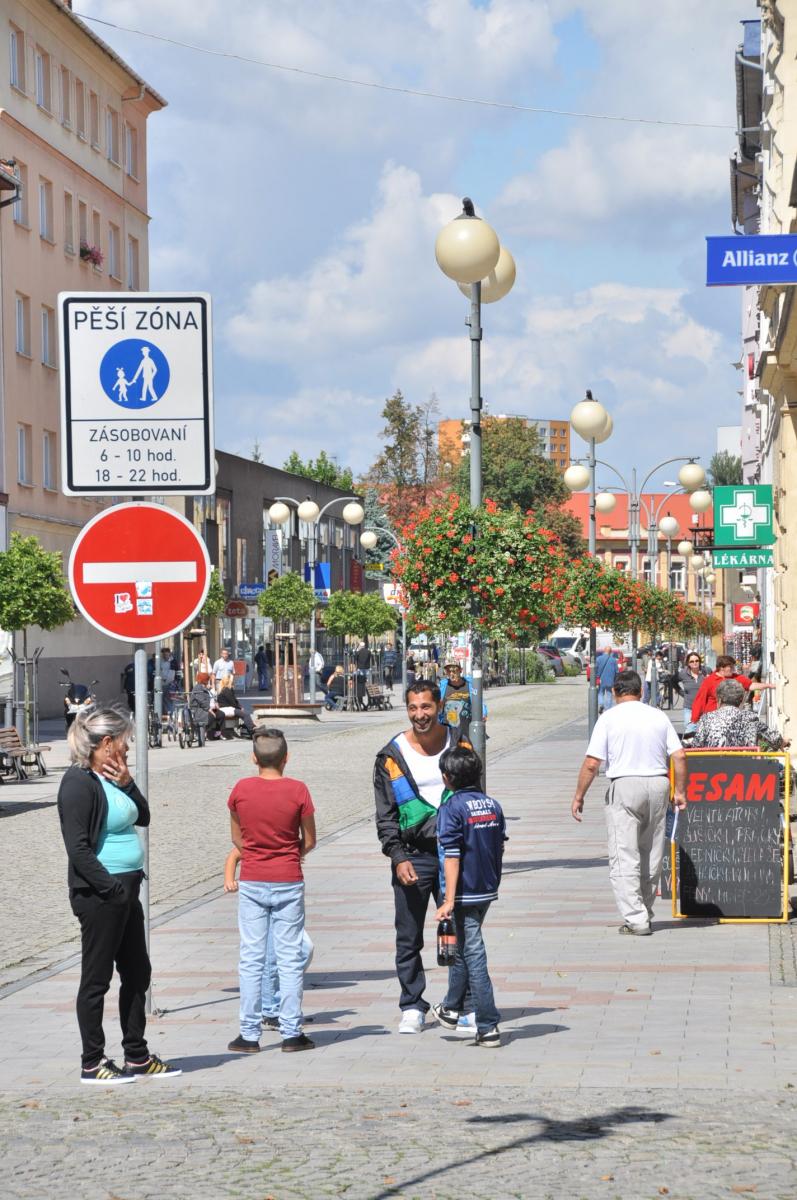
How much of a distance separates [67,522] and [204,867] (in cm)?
3589

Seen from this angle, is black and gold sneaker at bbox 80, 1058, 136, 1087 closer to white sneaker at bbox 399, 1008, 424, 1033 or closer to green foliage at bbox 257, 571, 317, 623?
white sneaker at bbox 399, 1008, 424, 1033

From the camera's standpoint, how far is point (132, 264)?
60469 millimetres

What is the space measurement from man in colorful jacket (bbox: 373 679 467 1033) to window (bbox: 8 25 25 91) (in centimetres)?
4274

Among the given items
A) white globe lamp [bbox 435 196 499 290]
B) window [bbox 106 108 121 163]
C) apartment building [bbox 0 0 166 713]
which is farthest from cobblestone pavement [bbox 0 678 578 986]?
window [bbox 106 108 121 163]

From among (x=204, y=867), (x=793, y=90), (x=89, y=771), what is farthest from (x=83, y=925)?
(x=793, y=90)

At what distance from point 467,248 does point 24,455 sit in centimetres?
3463

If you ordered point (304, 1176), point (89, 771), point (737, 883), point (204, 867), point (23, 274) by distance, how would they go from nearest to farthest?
point (304, 1176) < point (89, 771) < point (737, 883) < point (204, 867) < point (23, 274)

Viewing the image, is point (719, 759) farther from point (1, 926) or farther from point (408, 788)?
point (1, 926)

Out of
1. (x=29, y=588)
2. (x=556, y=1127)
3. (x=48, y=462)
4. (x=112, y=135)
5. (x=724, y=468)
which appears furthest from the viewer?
(x=724, y=468)

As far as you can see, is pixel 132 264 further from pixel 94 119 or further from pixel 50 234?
pixel 50 234

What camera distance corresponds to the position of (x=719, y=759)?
12.5m

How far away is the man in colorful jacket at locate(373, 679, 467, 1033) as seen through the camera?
8.95 metres

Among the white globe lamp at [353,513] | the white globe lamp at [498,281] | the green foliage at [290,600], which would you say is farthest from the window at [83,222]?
the white globe lamp at [498,281]

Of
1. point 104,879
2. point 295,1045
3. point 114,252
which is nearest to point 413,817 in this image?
point 295,1045
